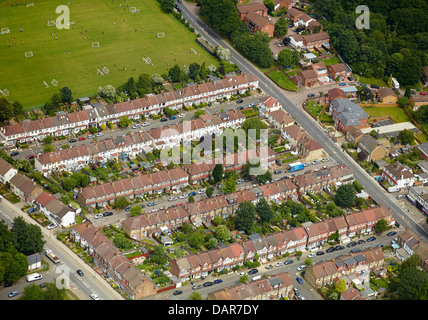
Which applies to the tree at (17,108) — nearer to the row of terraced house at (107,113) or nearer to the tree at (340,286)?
the row of terraced house at (107,113)

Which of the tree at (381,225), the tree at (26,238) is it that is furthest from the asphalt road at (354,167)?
the tree at (26,238)

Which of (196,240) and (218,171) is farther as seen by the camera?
(218,171)

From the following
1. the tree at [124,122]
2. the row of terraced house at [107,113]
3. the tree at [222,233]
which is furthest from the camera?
the tree at [124,122]

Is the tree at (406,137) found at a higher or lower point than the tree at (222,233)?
lower

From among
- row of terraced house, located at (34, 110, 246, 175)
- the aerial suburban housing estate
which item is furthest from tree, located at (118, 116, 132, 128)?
row of terraced house, located at (34, 110, 246, 175)

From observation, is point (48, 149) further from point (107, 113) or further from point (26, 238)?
point (26, 238)

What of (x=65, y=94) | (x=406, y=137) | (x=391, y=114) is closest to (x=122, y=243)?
(x=65, y=94)
